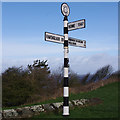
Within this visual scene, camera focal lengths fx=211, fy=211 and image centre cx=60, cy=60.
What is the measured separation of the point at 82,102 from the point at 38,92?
5295mm

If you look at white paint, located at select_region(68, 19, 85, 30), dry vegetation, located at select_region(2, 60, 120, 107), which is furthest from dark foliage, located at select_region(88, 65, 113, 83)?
white paint, located at select_region(68, 19, 85, 30)

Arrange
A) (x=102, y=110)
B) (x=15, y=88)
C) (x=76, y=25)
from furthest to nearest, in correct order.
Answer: (x=15, y=88)
(x=102, y=110)
(x=76, y=25)

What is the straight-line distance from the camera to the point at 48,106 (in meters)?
9.01

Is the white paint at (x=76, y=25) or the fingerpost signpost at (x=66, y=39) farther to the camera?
the white paint at (x=76, y=25)

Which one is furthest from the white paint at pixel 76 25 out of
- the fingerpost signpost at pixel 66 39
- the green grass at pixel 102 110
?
the green grass at pixel 102 110

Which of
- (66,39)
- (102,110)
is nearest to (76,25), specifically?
(66,39)

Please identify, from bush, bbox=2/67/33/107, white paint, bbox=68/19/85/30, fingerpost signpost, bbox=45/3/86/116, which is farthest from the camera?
bush, bbox=2/67/33/107

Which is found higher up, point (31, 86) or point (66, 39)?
point (66, 39)

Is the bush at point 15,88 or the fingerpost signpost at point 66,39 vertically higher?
the fingerpost signpost at point 66,39

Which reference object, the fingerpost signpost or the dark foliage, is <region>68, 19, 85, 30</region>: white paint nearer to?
the fingerpost signpost

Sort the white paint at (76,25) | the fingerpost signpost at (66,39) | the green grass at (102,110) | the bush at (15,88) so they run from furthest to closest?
the bush at (15,88), the white paint at (76,25), the fingerpost signpost at (66,39), the green grass at (102,110)

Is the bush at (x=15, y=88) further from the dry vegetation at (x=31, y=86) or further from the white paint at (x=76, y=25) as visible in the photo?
the white paint at (x=76, y=25)

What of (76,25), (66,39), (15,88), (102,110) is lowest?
(102,110)

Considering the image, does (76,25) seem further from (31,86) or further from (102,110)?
(31,86)
